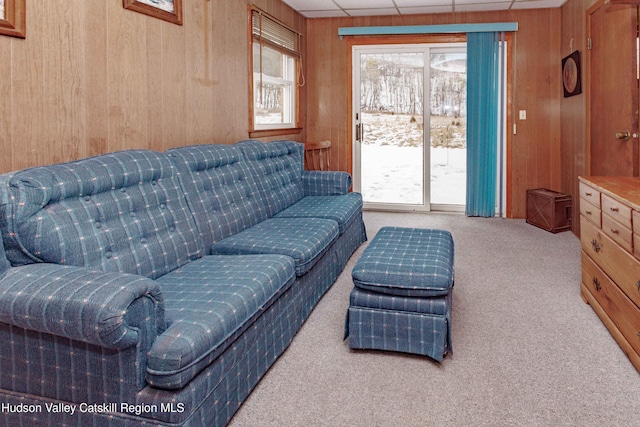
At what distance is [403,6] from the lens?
576cm

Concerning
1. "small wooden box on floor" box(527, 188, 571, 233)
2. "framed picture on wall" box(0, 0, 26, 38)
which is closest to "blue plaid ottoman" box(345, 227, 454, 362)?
"framed picture on wall" box(0, 0, 26, 38)

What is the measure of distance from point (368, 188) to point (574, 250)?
9.11 ft

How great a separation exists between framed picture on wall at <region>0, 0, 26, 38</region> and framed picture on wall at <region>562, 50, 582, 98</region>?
181 inches

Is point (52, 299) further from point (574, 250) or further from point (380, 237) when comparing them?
point (574, 250)

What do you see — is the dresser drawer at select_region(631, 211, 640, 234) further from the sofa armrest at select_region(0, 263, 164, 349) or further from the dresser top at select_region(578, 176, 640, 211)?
the sofa armrest at select_region(0, 263, 164, 349)

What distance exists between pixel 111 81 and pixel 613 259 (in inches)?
109

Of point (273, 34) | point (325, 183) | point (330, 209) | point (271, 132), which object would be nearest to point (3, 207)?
point (330, 209)

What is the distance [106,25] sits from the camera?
2762 millimetres

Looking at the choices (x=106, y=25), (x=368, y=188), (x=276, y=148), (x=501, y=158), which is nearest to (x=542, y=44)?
(x=501, y=158)

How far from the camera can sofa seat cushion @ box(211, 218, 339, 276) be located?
2.79 metres

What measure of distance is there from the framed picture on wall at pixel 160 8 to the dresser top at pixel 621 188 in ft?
8.97

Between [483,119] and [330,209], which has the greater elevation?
[483,119]

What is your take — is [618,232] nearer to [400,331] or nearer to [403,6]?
[400,331]

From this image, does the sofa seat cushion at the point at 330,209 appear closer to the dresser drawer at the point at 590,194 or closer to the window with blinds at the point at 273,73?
the window with blinds at the point at 273,73
